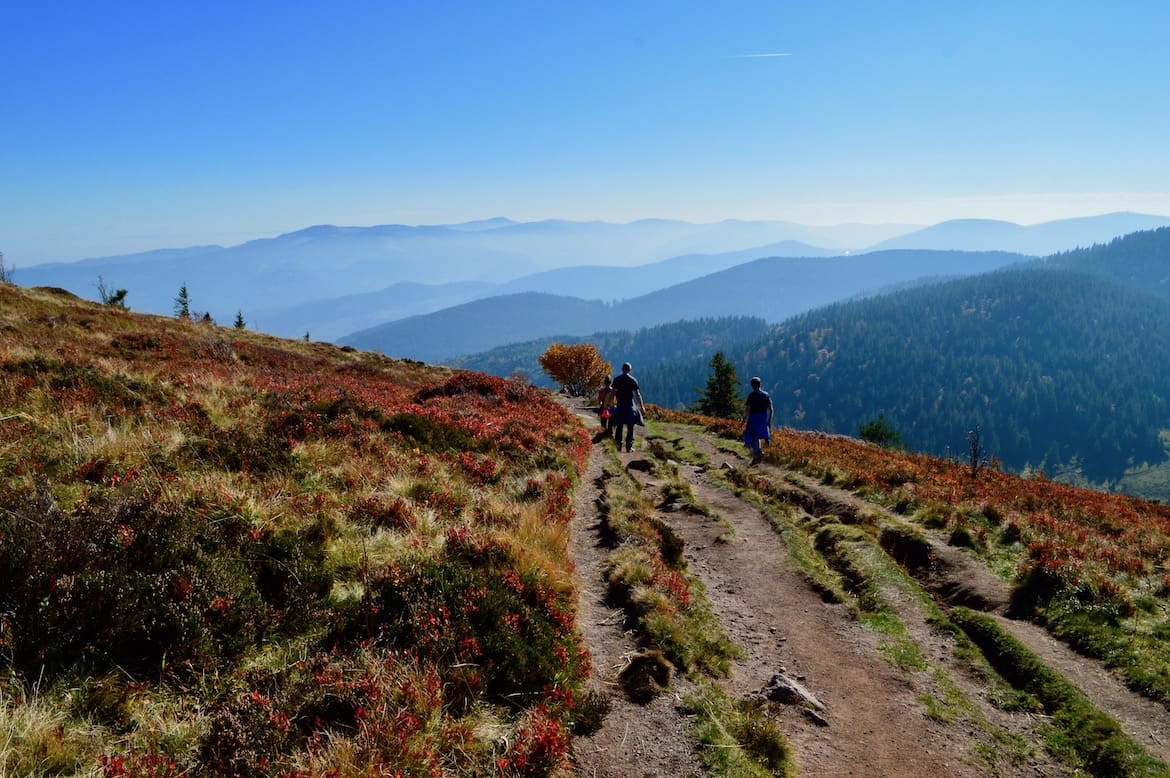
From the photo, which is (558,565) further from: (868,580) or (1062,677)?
(1062,677)

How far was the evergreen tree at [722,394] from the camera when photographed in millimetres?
66312

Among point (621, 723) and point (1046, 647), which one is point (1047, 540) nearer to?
point (1046, 647)

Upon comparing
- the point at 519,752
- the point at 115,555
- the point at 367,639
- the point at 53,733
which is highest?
the point at 115,555

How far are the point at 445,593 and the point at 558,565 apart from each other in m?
2.32

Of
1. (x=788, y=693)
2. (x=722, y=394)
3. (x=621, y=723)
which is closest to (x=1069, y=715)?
(x=788, y=693)

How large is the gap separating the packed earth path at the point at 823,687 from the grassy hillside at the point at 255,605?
0.70 meters

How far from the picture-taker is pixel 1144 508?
19.8 metres

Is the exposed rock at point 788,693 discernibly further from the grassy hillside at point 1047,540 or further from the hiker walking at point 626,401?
the hiker walking at point 626,401

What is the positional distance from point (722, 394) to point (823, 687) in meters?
61.2

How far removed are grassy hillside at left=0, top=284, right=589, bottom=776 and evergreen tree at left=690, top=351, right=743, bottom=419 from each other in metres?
58.2

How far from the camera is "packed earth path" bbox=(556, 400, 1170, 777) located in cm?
581

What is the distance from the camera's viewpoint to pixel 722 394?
220ft

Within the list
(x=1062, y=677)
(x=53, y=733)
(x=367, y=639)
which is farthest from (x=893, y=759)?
(x=53, y=733)

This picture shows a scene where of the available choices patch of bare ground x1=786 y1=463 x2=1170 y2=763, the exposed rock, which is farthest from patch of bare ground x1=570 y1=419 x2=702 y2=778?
patch of bare ground x1=786 y1=463 x2=1170 y2=763
